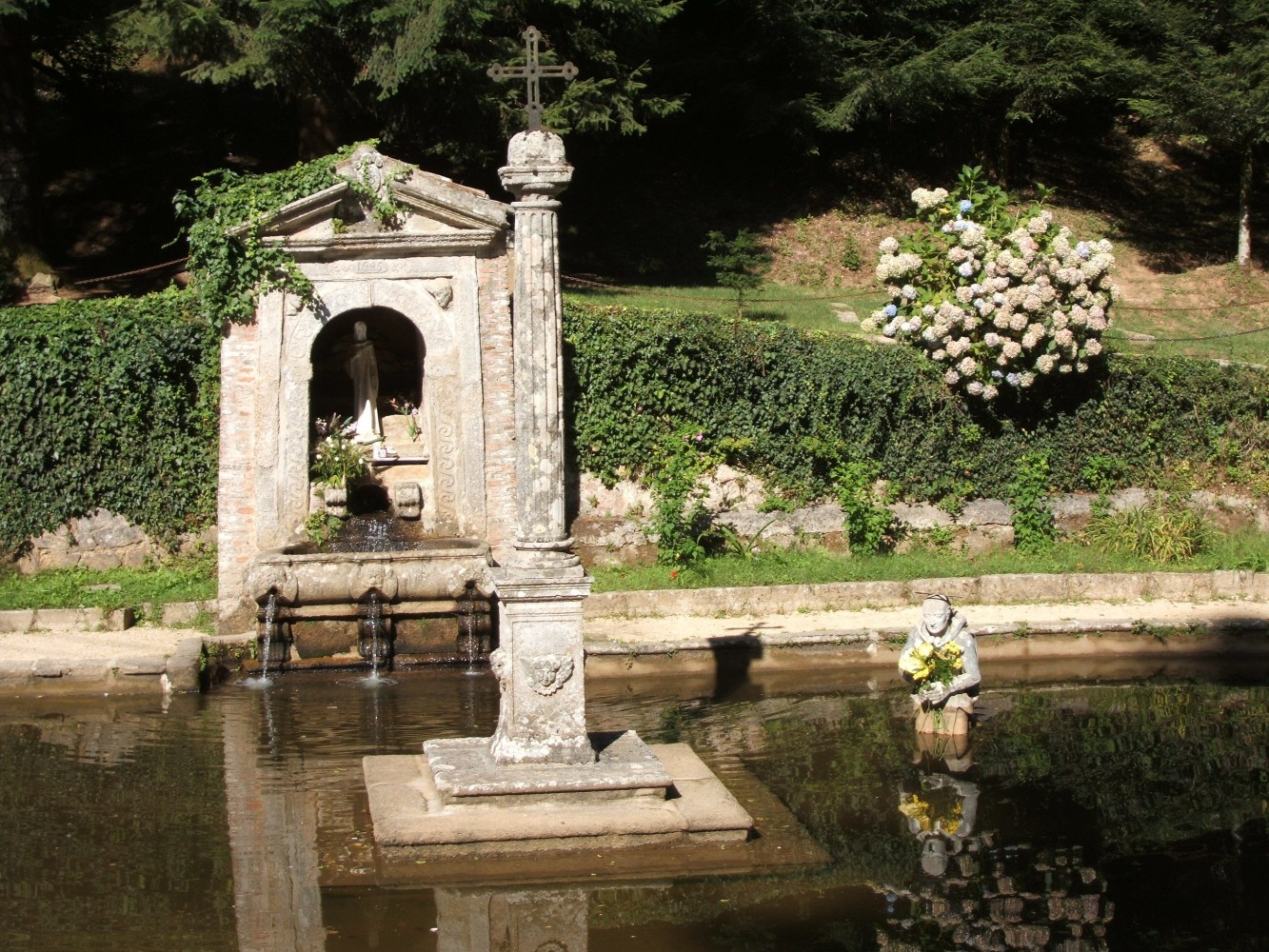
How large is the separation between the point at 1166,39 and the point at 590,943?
21.4m

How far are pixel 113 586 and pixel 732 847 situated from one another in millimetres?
9031

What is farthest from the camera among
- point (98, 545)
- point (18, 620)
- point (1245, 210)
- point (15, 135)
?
point (1245, 210)

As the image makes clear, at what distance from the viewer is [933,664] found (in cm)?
1101

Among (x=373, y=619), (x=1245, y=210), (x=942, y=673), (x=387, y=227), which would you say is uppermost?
(x=1245, y=210)

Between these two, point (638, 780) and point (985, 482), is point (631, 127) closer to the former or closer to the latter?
point (985, 482)

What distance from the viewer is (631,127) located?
20188mm

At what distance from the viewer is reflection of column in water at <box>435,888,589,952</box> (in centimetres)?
733

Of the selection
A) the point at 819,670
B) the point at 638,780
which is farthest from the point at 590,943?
the point at 819,670

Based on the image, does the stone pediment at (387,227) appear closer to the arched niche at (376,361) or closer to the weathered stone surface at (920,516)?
the arched niche at (376,361)

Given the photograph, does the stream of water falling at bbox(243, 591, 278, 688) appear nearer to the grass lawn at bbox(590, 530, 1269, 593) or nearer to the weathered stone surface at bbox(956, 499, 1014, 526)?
the grass lawn at bbox(590, 530, 1269, 593)

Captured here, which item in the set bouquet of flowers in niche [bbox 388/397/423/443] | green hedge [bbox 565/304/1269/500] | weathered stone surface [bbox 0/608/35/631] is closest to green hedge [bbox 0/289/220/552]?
bouquet of flowers in niche [bbox 388/397/423/443]

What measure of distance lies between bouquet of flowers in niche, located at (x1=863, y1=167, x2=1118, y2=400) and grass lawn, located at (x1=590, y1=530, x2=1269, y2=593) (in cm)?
193

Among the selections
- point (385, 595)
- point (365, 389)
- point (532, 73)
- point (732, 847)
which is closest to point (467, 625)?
point (385, 595)

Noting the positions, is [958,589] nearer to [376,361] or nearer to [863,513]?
[863,513]
